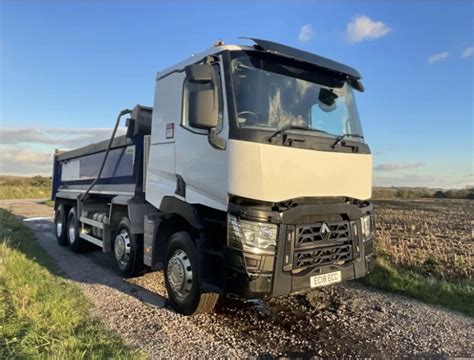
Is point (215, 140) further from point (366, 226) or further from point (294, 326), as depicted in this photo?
point (294, 326)

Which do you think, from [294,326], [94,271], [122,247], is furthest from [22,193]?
[294,326]

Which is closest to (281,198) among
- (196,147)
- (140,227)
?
(196,147)

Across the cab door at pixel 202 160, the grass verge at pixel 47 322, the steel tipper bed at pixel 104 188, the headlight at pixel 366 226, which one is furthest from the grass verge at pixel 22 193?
the headlight at pixel 366 226

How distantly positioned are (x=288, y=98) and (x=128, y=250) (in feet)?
12.6

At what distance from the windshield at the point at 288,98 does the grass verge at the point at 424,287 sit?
2.56m

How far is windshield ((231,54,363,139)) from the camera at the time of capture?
4.31 m

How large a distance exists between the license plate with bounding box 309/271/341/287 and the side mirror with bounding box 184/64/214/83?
2418 millimetres

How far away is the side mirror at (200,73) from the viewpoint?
168 inches

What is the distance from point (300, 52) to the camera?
15.4 ft

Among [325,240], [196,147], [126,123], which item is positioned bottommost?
[325,240]

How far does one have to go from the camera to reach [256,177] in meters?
4.02

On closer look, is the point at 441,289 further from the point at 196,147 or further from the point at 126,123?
the point at 126,123

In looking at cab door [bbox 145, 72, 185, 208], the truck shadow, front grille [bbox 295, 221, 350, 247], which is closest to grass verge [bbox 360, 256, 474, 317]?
front grille [bbox 295, 221, 350, 247]

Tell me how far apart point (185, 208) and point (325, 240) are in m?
1.68
